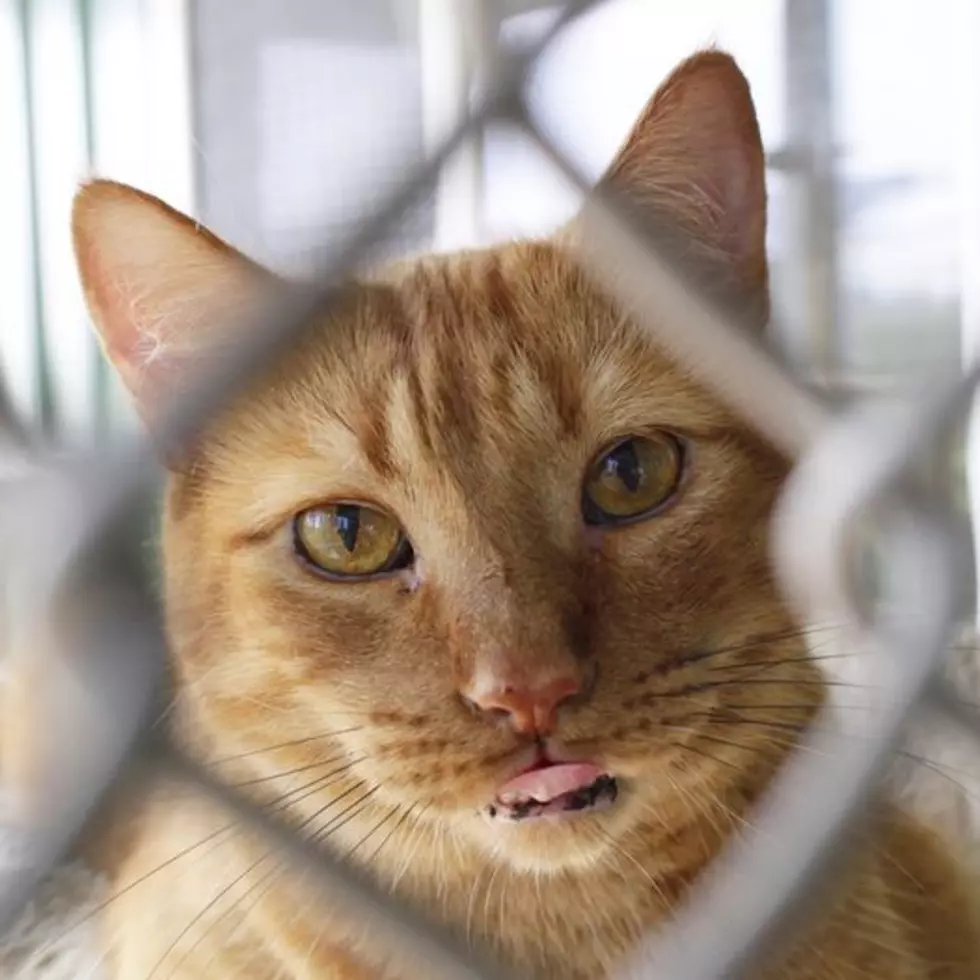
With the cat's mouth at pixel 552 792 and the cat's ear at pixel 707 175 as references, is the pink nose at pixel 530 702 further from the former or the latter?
the cat's ear at pixel 707 175

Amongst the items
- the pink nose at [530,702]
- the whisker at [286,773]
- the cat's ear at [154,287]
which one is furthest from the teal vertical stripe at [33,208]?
the pink nose at [530,702]

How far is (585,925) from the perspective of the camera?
826 mm

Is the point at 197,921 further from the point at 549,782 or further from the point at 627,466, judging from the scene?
the point at 627,466

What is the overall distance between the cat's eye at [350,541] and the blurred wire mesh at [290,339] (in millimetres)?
123

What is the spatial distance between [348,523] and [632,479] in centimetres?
17

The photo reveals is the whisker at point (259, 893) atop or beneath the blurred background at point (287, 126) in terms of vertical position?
beneath

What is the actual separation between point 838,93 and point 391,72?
0.68m

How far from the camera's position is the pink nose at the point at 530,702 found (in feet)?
2.25

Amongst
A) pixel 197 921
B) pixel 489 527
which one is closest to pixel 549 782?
pixel 489 527

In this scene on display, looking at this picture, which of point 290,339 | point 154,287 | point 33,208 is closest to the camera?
point 290,339

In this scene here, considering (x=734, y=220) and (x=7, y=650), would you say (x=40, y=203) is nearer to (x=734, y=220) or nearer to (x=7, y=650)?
(x=7, y=650)

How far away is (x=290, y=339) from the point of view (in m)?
0.65

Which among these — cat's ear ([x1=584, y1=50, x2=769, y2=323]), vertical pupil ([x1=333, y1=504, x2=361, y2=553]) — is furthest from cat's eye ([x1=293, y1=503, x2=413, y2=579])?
cat's ear ([x1=584, y1=50, x2=769, y2=323])

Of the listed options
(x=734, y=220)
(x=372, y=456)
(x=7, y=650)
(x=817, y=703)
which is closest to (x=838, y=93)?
(x=734, y=220)
